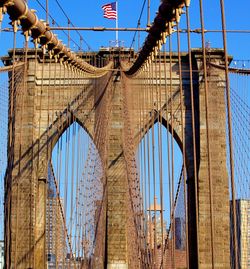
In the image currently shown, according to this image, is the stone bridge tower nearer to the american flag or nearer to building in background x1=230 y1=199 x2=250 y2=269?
building in background x1=230 y1=199 x2=250 y2=269

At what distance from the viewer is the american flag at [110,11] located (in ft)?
81.6

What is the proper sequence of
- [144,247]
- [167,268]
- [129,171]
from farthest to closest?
[167,268] → [129,171] → [144,247]

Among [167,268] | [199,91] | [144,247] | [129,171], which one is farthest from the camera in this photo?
[167,268]

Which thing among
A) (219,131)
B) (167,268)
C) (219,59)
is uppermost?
(219,59)

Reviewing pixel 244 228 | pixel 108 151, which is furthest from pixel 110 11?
pixel 244 228

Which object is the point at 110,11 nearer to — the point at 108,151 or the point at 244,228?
the point at 108,151

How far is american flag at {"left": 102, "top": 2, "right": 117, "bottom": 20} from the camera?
24.9m

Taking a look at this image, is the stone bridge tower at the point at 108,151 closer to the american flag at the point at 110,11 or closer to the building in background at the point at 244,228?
the building in background at the point at 244,228

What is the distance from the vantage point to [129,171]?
23.5 meters

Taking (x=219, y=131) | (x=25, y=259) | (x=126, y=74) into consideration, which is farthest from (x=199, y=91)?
(x=25, y=259)

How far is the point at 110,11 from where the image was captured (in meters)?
25.1

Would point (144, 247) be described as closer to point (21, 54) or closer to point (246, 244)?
point (246, 244)

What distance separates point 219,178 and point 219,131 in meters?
1.40

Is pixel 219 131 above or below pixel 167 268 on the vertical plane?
above
